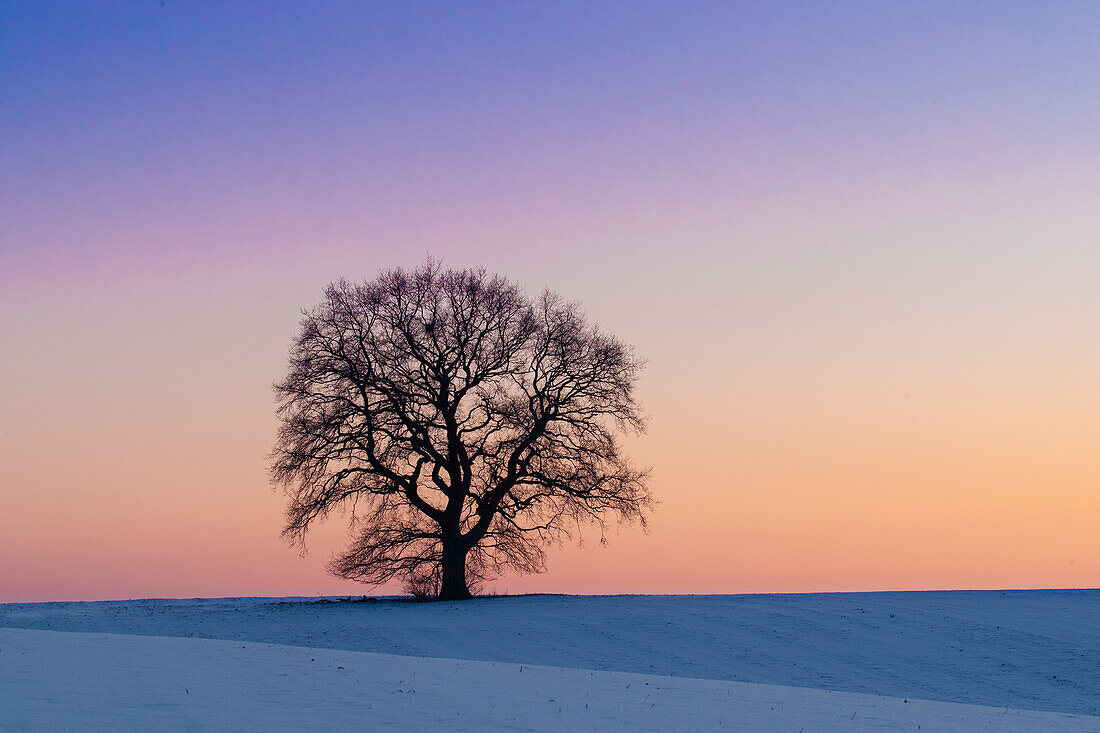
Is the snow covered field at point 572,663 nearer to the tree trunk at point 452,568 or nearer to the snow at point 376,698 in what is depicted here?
the snow at point 376,698

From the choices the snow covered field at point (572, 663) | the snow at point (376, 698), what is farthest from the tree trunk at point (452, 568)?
the snow at point (376, 698)

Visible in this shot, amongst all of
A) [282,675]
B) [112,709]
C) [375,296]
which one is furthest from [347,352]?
[112,709]

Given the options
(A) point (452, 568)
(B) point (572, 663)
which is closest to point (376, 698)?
(B) point (572, 663)

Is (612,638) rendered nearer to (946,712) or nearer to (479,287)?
(946,712)

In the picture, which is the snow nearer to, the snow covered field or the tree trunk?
the snow covered field

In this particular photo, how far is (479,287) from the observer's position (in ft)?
128

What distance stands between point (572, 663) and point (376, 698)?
32.9 ft

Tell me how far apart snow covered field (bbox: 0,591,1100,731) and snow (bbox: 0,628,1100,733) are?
65 mm

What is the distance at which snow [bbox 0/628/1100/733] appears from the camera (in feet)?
46.1

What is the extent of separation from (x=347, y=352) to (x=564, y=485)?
9417 mm

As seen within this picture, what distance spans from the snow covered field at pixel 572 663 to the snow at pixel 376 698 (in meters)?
0.07

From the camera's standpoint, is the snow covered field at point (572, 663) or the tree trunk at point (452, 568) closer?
the snow covered field at point (572, 663)

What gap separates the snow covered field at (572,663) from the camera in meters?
15.1

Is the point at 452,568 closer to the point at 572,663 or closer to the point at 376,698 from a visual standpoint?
the point at 572,663
